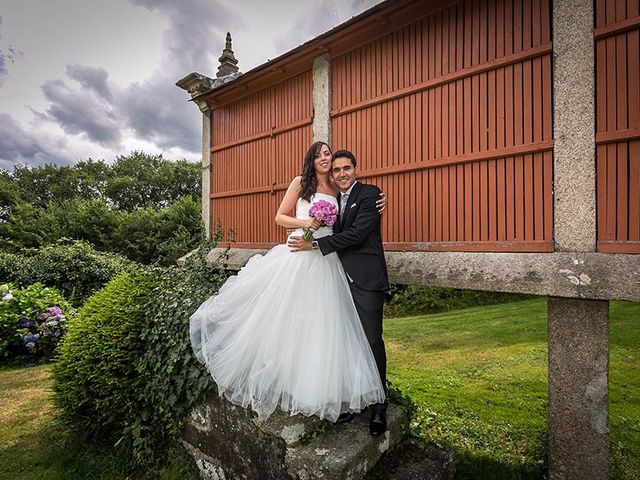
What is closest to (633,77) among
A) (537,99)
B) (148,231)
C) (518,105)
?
(537,99)

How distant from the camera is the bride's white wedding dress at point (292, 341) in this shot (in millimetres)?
2930

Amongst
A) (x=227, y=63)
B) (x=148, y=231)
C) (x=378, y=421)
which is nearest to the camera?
(x=378, y=421)

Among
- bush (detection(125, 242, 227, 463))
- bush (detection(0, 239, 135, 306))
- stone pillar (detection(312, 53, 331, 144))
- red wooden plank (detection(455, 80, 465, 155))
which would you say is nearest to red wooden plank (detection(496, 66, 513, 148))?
red wooden plank (detection(455, 80, 465, 155))

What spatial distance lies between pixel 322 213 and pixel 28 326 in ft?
25.9

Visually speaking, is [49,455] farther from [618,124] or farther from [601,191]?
[618,124]

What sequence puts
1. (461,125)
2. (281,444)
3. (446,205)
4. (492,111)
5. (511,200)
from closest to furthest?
(281,444)
(511,200)
(492,111)
(461,125)
(446,205)

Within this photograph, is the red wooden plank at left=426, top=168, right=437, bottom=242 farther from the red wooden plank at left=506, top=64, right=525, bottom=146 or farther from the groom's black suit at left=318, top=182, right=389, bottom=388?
the groom's black suit at left=318, top=182, right=389, bottom=388

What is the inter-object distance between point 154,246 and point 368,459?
75.7ft

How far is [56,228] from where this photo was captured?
2377 cm

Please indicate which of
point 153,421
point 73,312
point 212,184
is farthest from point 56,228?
point 153,421

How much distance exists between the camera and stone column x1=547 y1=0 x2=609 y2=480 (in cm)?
333

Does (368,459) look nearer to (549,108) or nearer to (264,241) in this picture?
(549,108)

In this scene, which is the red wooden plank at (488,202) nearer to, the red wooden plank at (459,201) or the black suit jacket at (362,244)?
the red wooden plank at (459,201)

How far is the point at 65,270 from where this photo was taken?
1145 cm
